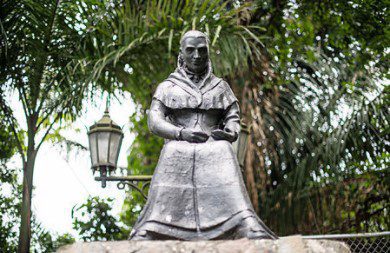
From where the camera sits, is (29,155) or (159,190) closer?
(159,190)

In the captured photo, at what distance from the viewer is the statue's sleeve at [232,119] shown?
6316 mm

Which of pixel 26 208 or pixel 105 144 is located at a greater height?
pixel 105 144

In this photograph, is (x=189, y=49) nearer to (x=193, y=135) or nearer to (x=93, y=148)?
(x=193, y=135)

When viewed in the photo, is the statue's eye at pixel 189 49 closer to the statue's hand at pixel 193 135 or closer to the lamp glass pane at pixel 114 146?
the statue's hand at pixel 193 135

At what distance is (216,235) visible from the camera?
5750 millimetres

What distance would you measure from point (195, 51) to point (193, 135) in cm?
60

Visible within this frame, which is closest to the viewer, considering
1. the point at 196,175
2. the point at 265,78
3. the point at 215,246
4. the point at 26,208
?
the point at 215,246

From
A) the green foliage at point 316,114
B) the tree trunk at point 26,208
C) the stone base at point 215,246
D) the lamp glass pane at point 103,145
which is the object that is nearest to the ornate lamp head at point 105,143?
the lamp glass pane at point 103,145

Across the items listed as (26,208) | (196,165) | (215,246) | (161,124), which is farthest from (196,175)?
(26,208)

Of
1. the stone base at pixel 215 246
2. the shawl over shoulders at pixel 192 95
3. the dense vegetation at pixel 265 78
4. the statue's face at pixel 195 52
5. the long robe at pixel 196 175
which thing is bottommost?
the stone base at pixel 215 246

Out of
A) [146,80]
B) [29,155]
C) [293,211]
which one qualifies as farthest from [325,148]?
[29,155]

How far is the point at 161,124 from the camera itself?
625cm

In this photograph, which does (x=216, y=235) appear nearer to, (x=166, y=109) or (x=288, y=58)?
(x=166, y=109)

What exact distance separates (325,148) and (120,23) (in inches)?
138
